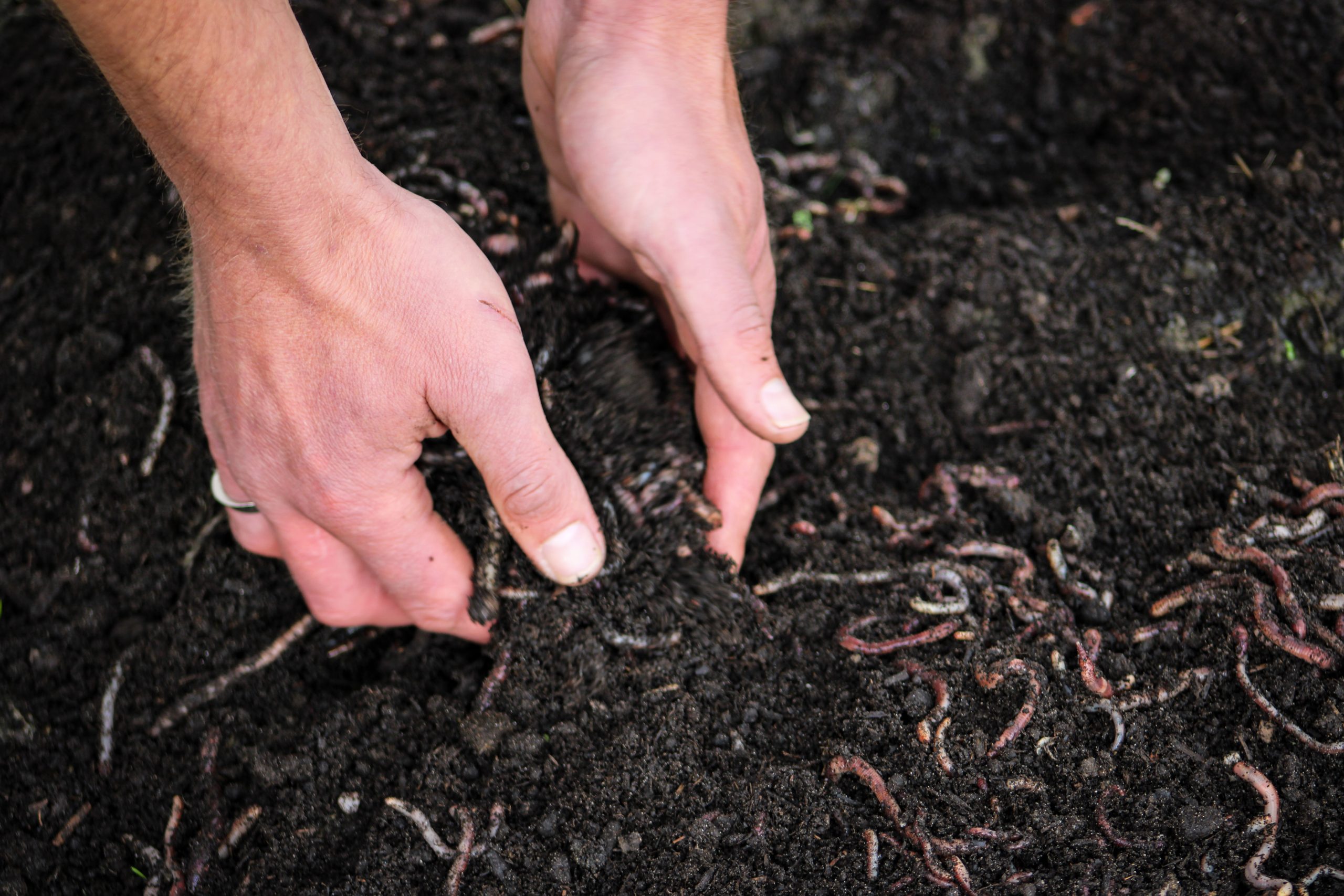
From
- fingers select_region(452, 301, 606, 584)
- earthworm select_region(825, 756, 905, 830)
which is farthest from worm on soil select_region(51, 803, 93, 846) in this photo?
earthworm select_region(825, 756, 905, 830)

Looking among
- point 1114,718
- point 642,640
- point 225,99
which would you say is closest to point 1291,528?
point 1114,718

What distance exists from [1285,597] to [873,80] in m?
2.46

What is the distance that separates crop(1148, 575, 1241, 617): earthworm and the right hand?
4.78 ft

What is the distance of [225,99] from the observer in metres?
1.75

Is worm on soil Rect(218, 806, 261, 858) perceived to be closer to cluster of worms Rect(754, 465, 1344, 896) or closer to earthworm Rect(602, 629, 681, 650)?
earthworm Rect(602, 629, 681, 650)

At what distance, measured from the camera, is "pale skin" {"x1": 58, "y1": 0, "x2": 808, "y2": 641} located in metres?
1.80

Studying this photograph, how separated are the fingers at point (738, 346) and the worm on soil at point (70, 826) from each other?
1.98 meters

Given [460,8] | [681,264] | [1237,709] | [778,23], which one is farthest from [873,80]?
[1237,709]

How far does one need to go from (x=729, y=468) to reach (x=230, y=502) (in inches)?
55.2

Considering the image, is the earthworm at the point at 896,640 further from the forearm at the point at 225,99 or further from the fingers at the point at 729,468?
the forearm at the point at 225,99

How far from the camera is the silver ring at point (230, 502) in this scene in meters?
2.58

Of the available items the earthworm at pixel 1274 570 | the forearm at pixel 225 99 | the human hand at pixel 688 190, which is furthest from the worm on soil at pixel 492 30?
the earthworm at pixel 1274 570

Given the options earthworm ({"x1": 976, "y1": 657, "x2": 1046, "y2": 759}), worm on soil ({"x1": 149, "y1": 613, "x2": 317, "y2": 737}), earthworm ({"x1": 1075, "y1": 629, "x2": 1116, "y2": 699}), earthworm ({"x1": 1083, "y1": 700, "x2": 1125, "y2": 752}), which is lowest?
earthworm ({"x1": 1083, "y1": 700, "x2": 1125, "y2": 752})

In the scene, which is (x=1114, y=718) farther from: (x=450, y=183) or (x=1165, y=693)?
(x=450, y=183)
